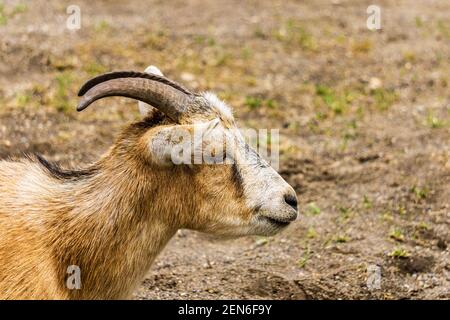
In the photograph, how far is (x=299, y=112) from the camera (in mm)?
11039

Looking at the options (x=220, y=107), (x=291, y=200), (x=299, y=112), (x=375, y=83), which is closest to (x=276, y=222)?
(x=291, y=200)

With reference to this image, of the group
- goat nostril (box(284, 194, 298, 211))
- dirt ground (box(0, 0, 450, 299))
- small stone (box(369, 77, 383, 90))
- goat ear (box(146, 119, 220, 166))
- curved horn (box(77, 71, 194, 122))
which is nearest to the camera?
goat ear (box(146, 119, 220, 166))

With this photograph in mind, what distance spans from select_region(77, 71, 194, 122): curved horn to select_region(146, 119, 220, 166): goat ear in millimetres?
220

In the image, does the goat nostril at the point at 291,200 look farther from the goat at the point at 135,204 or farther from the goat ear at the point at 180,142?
the goat ear at the point at 180,142

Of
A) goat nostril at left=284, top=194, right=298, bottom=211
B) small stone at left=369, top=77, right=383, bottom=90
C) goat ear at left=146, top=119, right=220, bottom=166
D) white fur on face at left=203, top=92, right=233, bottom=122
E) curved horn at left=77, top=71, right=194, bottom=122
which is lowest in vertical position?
goat nostril at left=284, top=194, right=298, bottom=211

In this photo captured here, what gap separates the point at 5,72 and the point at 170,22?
3.31 m

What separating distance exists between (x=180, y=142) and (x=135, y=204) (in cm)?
60

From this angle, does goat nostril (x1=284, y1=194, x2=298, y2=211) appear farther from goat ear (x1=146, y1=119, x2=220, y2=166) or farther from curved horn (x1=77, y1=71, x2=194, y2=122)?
curved horn (x1=77, y1=71, x2=194, y2=122)

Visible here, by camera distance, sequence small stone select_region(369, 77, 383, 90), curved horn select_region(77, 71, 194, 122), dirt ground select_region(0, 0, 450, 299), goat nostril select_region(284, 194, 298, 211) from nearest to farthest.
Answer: curved horn select_region(77, 71, 194, 122)
goat nostril select_region(284, 194, 298, 211)
dirt ground select_region(0, 0, 450, 299)
small stone select_region(369, 77, 383, 90)

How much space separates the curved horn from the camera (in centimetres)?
555

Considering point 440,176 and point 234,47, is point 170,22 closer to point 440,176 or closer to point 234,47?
point 234,47

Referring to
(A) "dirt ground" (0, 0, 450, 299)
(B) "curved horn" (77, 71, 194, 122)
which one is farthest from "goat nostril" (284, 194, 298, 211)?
(A) "dirt ground" (0, 0, 450, 299)

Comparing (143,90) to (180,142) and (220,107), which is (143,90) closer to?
(180,142)

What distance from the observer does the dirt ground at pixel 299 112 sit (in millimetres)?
7594
